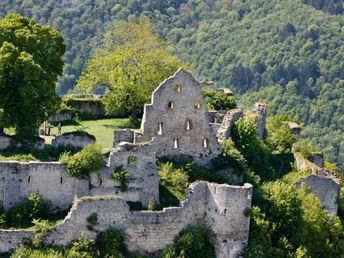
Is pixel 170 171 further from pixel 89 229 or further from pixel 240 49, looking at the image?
pixel 240 49

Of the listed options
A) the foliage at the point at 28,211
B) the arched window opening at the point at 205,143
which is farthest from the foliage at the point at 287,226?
the foliage at the point at 28,211

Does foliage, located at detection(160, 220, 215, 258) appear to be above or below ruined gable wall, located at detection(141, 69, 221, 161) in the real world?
below

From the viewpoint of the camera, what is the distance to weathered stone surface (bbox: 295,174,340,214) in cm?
5909

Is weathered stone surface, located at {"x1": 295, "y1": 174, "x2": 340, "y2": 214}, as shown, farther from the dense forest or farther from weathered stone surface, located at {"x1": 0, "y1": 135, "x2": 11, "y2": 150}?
the dense forest

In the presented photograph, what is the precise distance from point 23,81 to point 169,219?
11063 mm

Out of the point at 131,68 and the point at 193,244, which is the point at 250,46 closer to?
the point at 131,68

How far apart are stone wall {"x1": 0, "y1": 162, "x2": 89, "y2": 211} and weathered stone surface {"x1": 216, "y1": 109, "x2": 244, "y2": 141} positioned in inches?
472

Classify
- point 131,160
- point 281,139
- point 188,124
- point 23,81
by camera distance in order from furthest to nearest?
point 281,139 → point 188,124 → point 23,81 → point 131,160

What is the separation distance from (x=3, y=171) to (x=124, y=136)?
26.8 ft

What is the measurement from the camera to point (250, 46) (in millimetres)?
172000

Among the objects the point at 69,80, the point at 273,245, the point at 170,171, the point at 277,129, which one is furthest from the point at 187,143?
the point at 69,80

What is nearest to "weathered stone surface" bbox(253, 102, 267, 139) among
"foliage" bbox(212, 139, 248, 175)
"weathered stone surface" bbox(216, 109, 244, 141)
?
"weathered stone surface" bbox(216, 109, 244, 141)

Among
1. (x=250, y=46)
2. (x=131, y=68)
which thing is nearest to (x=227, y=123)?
(x=131, y=68)

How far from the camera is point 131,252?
48656 millimetres
